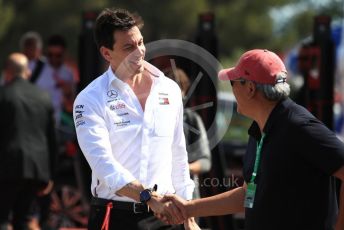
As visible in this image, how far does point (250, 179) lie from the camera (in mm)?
4910

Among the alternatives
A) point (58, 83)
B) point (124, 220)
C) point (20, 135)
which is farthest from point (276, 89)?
point (58, 83)

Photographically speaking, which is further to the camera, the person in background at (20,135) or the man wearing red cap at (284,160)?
the person in background at (20,135)

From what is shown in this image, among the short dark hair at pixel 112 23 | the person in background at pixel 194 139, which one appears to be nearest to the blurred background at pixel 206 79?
the person in background at pixel 194 139

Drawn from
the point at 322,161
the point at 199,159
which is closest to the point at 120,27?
the point at 322,161

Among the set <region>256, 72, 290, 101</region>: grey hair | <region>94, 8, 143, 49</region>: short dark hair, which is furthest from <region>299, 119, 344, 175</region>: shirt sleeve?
<region>94, 8, 143, 49</region>: short dark hair

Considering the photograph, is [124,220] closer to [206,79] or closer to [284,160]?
[284,160]

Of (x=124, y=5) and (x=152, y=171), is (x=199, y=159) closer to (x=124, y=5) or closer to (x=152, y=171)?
(x=152, y=171)

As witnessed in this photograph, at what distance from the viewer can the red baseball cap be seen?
15.7ft

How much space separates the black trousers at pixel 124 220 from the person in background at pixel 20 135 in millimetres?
4528

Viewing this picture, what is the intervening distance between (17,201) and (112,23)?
5100 millimetres

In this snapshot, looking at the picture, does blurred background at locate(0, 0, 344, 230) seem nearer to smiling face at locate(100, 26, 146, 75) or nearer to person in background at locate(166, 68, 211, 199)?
person in background at locate(166, 68, 211, 199)

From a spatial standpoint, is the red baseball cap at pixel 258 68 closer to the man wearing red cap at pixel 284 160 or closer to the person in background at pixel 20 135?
the man wearing red cap at pixel 284 160

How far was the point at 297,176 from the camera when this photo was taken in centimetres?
462

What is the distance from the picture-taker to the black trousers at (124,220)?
5.49 m
